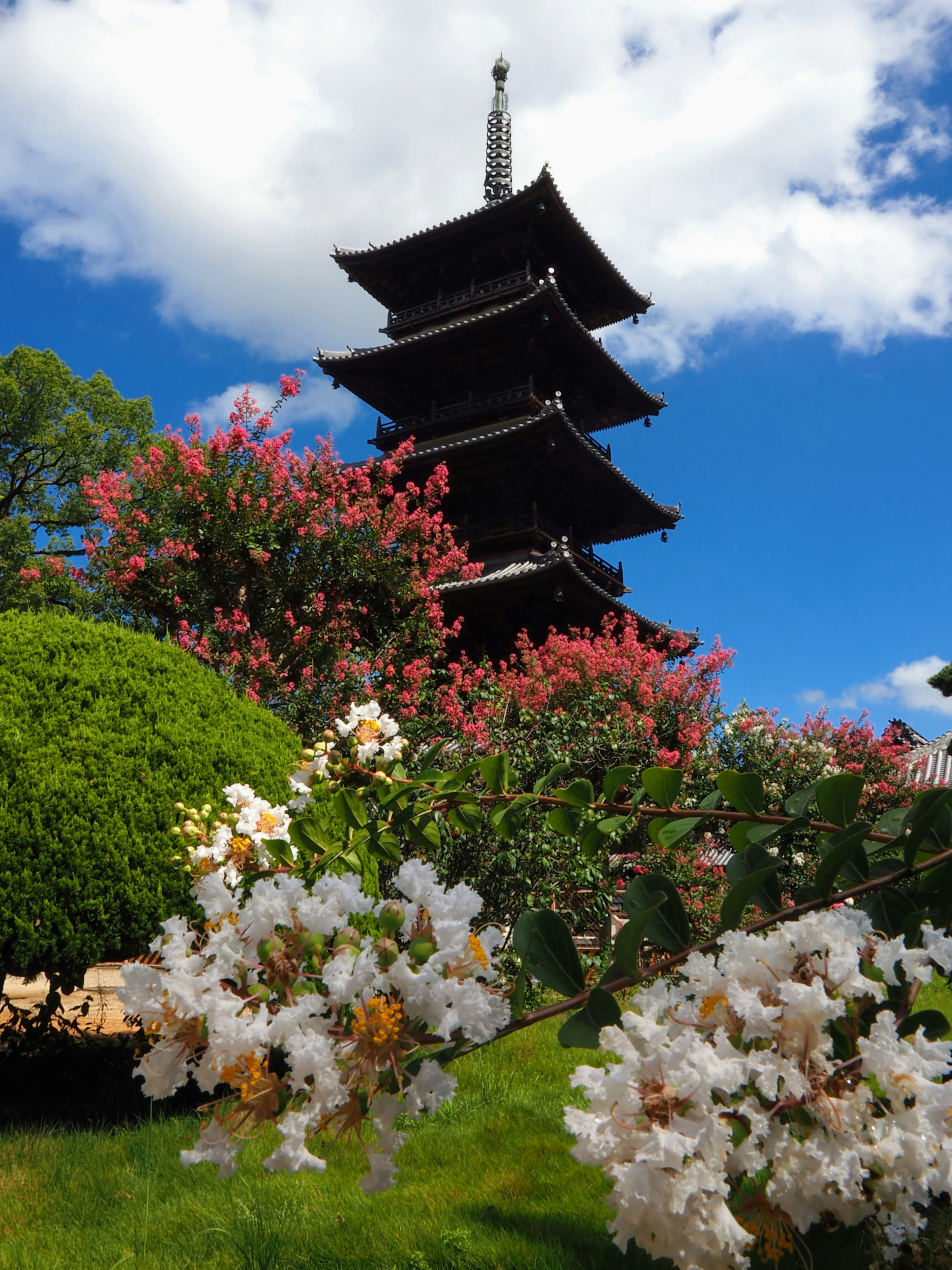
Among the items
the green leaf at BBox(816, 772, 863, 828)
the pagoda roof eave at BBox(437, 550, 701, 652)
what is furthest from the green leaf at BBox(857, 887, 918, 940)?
the pagoda roof eave at BBox(437, 550, 701, 652)

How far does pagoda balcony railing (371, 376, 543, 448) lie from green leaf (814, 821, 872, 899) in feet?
49.3

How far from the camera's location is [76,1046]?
4.79 meters

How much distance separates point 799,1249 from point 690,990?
162cm

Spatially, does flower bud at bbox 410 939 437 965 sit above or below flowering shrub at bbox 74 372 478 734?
below

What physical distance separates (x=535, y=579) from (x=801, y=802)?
39.2 feet

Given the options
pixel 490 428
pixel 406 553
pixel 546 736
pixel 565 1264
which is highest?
pixel 490 428

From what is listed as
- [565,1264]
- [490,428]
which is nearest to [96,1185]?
[565,1264]

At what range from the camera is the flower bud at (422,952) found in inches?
42.4

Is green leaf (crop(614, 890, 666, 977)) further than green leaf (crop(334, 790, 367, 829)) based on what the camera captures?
No

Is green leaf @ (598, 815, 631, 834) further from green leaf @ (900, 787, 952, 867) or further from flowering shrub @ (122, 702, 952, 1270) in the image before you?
green leaf @ (900, 787, 952, 867)

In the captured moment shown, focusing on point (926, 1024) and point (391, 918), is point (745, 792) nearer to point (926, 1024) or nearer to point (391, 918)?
point (926, 1024)

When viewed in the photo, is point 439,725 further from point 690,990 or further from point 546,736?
point 690,990

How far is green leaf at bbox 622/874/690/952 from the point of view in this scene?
1.15 m

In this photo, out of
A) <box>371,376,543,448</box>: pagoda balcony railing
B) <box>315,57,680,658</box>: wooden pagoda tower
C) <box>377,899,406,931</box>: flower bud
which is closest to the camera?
<box>377,899,406,931</box>: flower bud
